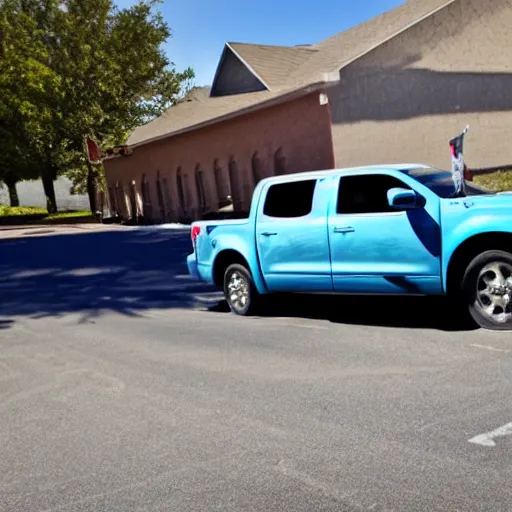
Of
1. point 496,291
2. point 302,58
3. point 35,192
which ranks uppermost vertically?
point 302,58

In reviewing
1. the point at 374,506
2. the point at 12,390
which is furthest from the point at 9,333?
the point at 374,506

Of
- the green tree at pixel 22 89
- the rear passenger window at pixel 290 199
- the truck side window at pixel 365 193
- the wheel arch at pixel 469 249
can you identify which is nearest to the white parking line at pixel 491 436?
the wheel arch at pixel 469 249

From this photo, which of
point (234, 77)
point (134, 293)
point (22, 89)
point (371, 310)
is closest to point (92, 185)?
point (22, 89)

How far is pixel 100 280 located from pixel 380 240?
8.90m

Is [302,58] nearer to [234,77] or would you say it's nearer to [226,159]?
[234,77]

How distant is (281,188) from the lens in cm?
969

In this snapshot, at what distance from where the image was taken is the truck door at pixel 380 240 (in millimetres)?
8008

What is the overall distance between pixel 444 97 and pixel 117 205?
25994 millimetres

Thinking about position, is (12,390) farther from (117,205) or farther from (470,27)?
(117,205)

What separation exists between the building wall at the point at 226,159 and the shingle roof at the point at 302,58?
0.72m

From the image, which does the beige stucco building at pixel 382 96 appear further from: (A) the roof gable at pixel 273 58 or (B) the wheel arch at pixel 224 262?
(B) the wheel arch at pixel 224 262

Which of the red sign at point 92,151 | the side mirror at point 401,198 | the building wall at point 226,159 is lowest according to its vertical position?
the side mirror at point 401,198

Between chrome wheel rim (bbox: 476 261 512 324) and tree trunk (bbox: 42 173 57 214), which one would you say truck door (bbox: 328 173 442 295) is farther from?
tree trunk (bbox: 42 173 57 214)

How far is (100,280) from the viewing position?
15.8 metres
